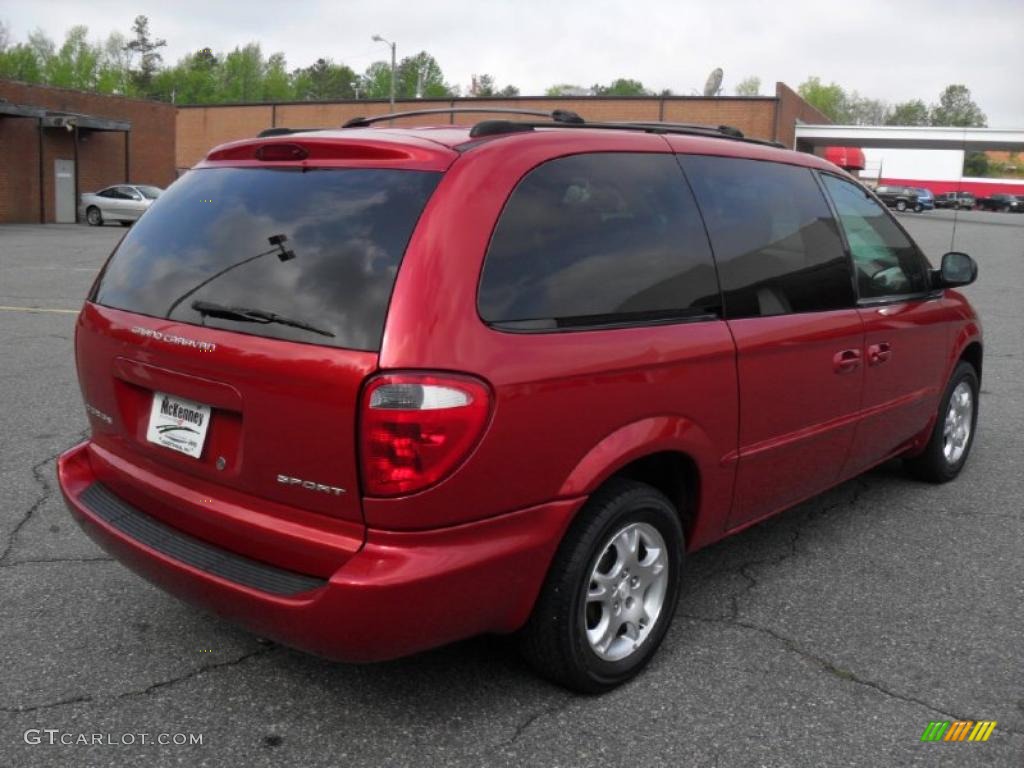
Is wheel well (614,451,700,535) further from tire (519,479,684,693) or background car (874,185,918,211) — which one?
background car (874,185,918,211)

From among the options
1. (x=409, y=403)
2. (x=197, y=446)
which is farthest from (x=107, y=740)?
(x=409, y=403)

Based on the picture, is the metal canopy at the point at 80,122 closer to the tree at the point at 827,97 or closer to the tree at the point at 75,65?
the tree at the point at 75,65

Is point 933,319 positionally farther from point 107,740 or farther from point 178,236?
point 107,740

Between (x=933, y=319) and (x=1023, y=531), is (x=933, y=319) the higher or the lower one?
the higher one

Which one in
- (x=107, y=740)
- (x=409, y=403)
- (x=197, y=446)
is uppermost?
(x=409, y=403)

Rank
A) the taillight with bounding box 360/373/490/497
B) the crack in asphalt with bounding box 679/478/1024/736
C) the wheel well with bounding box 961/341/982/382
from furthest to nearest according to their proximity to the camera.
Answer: the wheel well with bounding box 961/341/982/382
the crack in asphalt with bounding box 679/478/1024/736
the taillight with bounding box 360/373/490/497

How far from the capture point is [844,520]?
15.2ft

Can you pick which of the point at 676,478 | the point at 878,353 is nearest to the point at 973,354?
the point at 878,353

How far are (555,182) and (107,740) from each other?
6.66 ft

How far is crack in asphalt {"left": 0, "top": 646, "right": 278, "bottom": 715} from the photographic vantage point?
9.23 feet

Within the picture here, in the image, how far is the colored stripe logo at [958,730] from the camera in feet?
9.20

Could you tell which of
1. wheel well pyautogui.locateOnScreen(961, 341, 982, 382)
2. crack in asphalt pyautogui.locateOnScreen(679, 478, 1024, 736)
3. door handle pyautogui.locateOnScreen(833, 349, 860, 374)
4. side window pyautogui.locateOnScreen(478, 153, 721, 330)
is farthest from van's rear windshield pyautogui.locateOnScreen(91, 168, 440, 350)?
wheel well pyautogui.locateOnScreen(961, 341, 982, 382)

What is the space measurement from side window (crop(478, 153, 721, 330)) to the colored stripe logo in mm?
1442

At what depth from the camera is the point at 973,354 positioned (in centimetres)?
541
